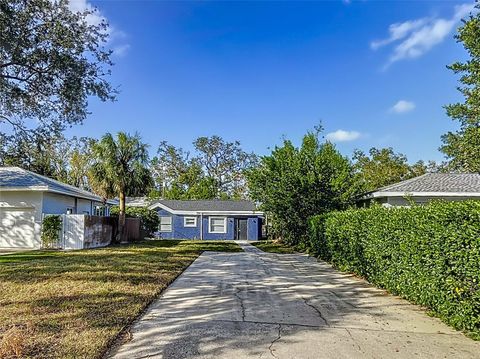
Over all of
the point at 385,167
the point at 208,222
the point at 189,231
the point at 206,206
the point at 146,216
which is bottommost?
the point at 189,231

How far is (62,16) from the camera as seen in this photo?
28.7 feet

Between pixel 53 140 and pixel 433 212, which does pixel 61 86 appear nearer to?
pixel 53 140

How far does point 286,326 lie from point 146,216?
78.6 feet

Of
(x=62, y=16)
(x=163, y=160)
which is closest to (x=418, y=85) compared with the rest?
(x=62, y=16)

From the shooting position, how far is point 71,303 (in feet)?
18.8

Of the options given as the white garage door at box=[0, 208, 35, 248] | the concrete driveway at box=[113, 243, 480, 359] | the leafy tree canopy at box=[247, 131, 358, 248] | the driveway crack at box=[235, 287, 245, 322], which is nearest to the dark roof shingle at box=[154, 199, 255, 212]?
the leafy tree canopy at box=[247, 131, 358, 248]

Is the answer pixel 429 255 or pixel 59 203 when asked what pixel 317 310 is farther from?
pixel 59 203

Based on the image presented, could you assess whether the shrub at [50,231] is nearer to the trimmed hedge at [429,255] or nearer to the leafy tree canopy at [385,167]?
the trimmed hedge at [429,255]

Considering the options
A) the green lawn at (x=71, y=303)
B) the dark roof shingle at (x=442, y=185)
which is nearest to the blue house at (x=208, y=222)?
the dark roof shingle at (x=442, y=185)

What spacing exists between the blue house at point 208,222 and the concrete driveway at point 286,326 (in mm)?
21975

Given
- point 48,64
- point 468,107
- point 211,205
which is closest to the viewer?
point 48,64

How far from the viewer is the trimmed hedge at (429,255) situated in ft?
15.1

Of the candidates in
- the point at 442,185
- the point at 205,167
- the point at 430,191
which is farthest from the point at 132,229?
the point at 205,167

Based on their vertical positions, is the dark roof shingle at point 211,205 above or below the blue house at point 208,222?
above
